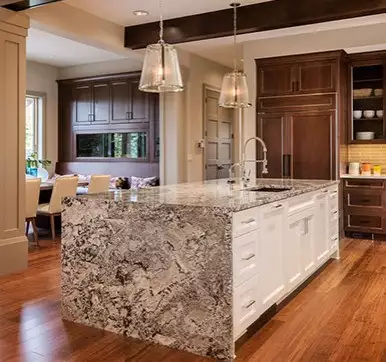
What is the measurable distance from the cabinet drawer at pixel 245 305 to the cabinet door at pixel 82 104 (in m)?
6.69

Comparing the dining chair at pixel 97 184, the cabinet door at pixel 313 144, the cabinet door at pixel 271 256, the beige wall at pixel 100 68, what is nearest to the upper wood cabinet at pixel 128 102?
the beige wall at pixel 100 68

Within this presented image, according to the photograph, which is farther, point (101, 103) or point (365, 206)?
point (101, 103)

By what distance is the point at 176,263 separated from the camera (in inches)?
109

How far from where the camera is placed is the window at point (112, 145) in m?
8.41

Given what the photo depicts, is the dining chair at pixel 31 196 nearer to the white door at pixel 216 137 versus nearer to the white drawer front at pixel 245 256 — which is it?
the white door at pixel 216 137

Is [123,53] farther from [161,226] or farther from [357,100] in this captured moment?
[161,226]

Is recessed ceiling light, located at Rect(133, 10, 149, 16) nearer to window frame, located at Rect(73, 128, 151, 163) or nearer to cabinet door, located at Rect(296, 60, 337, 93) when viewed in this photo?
cabinet door, located at Rect(296, 60, 337, 93)

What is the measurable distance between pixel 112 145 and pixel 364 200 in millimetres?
4587

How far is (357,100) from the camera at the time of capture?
6801 mm

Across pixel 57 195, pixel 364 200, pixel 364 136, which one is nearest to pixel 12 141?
pixel 57 195

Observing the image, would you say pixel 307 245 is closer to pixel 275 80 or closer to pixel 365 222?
pixel 365 222

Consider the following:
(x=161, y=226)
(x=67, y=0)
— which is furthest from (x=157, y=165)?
(x=161, y=226)

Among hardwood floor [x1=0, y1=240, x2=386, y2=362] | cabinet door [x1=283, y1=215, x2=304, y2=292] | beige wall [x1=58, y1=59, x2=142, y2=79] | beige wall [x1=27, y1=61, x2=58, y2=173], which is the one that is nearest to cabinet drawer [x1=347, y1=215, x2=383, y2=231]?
hardwood floor [x1=0, y1=240, x2=386, y2=362]

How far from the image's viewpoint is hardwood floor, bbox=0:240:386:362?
2.69 m
